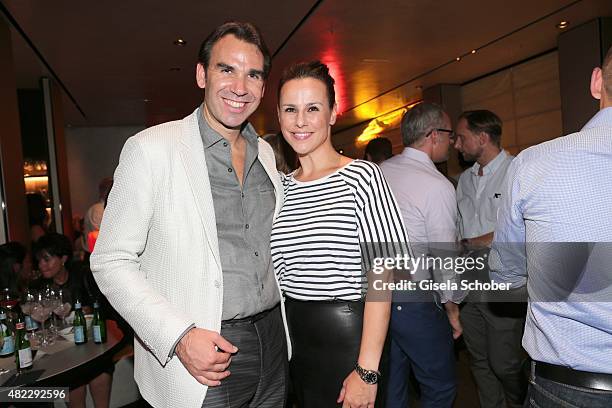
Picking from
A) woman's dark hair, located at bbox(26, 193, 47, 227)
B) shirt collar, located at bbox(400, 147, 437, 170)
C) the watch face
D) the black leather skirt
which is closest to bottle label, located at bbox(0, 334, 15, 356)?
the black leather skirt

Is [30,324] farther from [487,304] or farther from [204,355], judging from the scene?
[487,304]

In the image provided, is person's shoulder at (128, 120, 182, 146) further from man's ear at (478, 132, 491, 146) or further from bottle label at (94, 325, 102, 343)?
man's ear at (478, 132, 491, 146)

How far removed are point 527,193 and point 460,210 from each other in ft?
7.79

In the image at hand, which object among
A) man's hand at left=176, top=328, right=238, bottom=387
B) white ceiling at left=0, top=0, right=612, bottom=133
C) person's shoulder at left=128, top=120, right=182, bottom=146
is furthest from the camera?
white ceiling at left=0, top=0, right=612, bottom=133

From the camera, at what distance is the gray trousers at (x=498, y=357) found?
9.79 feet

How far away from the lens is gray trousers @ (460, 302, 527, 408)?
2984 millimetres

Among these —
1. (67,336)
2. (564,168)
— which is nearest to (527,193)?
(564,168)

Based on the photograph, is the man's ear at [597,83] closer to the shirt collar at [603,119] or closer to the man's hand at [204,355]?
the shirt collar at [603,119]

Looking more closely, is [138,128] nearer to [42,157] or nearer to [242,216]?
[42,157]

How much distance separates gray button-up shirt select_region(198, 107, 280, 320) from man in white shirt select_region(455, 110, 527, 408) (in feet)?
5.53

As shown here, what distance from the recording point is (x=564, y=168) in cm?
139

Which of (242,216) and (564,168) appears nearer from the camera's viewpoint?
(564,168)

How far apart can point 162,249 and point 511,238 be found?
3.82 feet

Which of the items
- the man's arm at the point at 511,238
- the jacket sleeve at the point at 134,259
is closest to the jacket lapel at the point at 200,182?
the jacket sleeve at the point at 134,259
